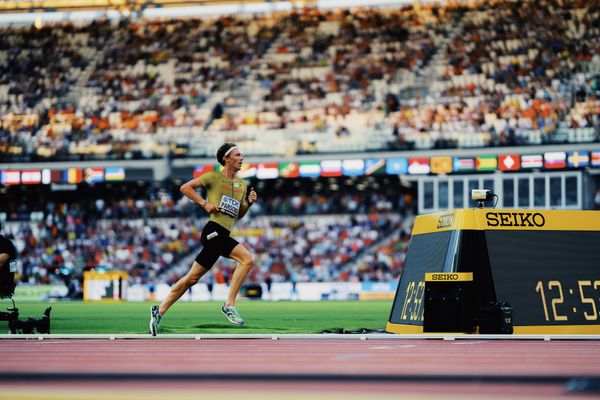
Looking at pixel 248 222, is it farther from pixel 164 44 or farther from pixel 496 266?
pixel 496 266

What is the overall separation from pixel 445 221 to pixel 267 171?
32.4 metres

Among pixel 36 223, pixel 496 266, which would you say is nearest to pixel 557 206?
pixel 36 223

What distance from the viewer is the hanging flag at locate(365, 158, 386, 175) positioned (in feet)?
138

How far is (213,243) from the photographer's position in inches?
453

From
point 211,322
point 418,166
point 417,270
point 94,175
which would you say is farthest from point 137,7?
point 417,270

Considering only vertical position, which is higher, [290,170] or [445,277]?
[290,170]

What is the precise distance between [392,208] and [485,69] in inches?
A: 259

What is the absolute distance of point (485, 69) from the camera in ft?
144

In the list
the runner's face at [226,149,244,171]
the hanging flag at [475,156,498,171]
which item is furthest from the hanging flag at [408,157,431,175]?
the runner's face at [226,149,244,171]

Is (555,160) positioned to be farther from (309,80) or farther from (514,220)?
(514,220)

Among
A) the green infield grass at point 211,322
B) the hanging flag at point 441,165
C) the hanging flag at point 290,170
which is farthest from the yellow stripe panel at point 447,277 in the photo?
the hanging flag at point 290,170

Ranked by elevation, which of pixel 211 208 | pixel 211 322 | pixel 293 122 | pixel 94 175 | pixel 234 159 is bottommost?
pixel 211 322

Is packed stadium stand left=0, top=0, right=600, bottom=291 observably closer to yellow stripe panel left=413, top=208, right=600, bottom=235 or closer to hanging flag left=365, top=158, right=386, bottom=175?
hanging flag left=365, top=158, right=386, bottom=175

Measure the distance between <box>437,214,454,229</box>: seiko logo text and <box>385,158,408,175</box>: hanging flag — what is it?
30.6 metres
